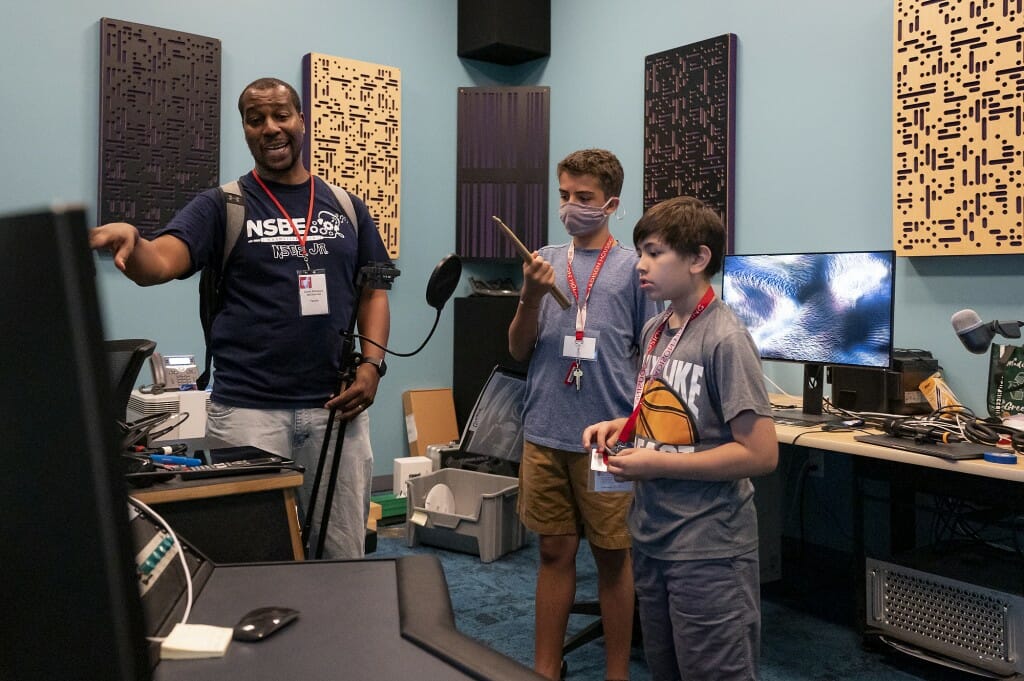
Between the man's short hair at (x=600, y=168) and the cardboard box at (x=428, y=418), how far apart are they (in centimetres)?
268

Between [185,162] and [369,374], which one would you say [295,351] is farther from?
[185,162]

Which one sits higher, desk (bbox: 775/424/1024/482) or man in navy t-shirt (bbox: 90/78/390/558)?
man in navy t-shirt (bbox: 90/78/390/558)

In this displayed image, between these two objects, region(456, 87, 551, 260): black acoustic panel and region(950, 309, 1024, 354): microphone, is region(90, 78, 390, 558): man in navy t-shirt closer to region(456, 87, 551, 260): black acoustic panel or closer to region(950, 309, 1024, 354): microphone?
region(950, 309, 1024, 354): microphone

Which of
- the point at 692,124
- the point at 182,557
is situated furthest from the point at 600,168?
the point at 692,124

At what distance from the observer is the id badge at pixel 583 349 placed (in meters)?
2.32

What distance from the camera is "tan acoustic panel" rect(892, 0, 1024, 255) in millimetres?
2953

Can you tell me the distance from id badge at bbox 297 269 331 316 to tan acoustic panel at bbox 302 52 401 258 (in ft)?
8.53

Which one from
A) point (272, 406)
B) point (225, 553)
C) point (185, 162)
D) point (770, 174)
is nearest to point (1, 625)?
point (225, 553)

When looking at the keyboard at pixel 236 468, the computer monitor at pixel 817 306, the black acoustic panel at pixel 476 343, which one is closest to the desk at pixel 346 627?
the keyboard at pixel 236 468

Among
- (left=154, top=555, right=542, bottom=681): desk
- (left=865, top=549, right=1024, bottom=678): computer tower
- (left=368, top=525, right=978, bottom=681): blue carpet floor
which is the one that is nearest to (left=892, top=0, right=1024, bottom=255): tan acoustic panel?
(left=865, top=549, right=1024, bottom=678): computer tower

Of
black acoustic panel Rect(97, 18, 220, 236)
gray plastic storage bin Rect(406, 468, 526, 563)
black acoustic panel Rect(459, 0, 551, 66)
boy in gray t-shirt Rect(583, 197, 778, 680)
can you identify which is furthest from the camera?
black acoustic panel Rect(459, 0, 551, 66)

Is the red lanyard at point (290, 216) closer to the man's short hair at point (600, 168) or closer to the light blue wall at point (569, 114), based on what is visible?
the man's short hair at point (600, 168)

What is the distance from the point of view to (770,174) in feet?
12.6

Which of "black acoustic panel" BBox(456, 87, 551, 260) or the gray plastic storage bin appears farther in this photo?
"black acoustic panel" BBox(456, 87, 551, 260)
